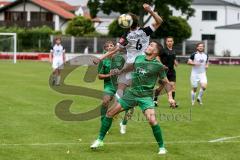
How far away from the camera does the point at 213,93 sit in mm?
25984

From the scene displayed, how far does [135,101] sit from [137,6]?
58.8 m

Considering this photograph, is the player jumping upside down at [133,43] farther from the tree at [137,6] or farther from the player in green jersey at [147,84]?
the tree at [137,6]

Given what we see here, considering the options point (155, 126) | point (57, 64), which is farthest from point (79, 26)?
point (155, 126)

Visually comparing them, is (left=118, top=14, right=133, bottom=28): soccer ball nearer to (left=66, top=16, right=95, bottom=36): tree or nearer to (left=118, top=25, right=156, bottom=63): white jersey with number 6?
(left=118, top=25, right=156, bottom=63): white jersey with number 6

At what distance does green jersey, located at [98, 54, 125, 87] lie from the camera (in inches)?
509

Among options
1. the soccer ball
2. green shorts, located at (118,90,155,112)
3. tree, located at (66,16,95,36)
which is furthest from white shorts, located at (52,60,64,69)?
tree, located at (66,16,95,36)

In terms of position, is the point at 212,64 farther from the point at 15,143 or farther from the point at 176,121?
the point at 15,143

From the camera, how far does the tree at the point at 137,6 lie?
69.0 meters

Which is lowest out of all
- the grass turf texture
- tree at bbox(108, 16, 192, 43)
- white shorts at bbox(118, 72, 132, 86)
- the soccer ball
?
the grass turf texture

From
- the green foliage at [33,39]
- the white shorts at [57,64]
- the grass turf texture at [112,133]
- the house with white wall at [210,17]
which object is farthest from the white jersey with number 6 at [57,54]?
the house with white wall at [210,17]

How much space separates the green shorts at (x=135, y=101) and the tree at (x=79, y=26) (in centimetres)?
6274

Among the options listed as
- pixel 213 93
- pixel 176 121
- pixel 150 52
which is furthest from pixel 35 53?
pixel 150 52

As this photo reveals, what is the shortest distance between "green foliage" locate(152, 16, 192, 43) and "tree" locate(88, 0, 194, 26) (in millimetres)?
1080

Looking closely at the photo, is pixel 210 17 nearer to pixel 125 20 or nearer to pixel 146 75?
pixel 125 20
